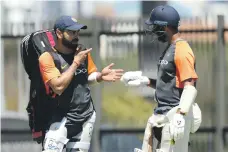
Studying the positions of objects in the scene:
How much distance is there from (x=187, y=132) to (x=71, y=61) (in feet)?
4.10

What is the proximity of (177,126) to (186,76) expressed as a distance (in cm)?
46

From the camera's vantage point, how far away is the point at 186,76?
6891 millimetres

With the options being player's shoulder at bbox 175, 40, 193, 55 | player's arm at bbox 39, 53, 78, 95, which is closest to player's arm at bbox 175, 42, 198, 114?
player's shoulder at bbox 175, 40, 193, 55

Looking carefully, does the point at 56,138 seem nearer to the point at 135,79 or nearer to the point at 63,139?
the point at 63,139

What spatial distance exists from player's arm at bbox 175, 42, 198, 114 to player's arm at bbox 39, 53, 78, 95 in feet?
3.04

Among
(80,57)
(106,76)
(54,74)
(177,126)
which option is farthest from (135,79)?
(177,126)

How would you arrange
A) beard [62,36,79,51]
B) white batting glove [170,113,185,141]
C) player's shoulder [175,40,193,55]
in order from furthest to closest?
1. beard [62,36,79,51]
2. player's shoulder [175,40,193,55]
3. white batting glove [170,113,185,141]

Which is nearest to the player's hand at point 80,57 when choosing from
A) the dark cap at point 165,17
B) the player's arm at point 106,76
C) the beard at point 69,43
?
the beard at point 69,43

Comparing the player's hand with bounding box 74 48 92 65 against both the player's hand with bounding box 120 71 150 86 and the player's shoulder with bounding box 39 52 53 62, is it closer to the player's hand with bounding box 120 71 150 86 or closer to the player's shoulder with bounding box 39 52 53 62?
the player's shoulder with bounding box 39 52 53 62

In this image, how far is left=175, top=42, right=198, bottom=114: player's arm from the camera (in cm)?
682

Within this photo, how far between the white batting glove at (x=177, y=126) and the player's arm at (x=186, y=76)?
6 cm

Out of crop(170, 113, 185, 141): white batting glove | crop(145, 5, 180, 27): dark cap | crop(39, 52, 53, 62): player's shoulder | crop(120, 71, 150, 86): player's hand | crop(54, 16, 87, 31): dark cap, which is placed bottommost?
crop(170, 113, 185, 141): white batting glove

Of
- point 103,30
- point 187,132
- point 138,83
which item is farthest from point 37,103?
point 103,30

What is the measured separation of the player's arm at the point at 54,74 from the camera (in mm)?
7059
